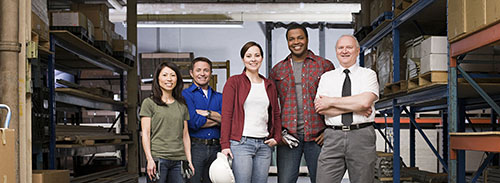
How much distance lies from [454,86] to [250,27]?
11.8m

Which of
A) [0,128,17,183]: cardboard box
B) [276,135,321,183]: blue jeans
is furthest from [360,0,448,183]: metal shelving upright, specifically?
[0,128,17,183]: cardboard box

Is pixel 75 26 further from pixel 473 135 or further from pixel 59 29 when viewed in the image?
pixel 473 135

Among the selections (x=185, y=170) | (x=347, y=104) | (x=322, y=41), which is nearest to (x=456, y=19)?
(x=347, y=104)

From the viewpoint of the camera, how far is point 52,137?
6.80 meters

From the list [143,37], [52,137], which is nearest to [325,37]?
[143,37]

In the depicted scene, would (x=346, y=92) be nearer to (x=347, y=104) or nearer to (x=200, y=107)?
(x=347, y=104)

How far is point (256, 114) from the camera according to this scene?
441 cm

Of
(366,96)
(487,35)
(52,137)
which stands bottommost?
(52,137)

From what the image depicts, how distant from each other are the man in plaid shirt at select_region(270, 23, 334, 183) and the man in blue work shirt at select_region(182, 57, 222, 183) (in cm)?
97

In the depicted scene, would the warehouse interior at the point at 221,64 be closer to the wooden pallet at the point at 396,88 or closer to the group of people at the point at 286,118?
Result: the wooden pallet at the point at 396,88

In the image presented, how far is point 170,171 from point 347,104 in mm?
1666

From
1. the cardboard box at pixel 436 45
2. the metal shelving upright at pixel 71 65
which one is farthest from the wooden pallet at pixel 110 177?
the cardboard box at pixel 436 45

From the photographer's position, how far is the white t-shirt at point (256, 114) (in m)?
4.36

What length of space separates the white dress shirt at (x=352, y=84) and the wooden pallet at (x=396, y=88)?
8.01 ft
